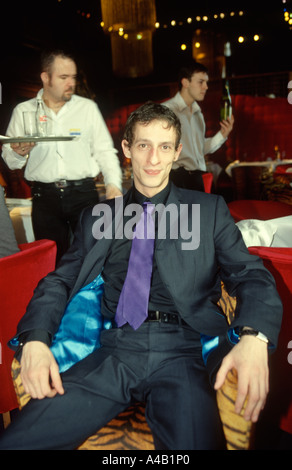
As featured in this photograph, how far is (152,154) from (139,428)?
3.31 feet

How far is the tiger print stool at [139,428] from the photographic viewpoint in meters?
1.07

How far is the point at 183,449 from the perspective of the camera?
1033mm

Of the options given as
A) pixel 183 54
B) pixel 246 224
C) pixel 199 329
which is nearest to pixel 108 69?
pixel 183 54

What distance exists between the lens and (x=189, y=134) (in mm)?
3686

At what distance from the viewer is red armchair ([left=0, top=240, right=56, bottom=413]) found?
1.67 metres

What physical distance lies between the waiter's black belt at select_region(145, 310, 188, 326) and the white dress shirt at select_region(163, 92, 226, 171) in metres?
2.36

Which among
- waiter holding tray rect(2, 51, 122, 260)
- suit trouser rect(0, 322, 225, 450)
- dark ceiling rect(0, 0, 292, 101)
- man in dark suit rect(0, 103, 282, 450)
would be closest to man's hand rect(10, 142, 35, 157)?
waiter holding tray rect(2, 51, 122, 260)

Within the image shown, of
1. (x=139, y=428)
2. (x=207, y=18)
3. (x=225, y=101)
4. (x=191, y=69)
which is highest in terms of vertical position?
(x=207, y=18)

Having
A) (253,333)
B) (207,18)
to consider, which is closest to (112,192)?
(253,333)

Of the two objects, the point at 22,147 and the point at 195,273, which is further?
the point at 22,147

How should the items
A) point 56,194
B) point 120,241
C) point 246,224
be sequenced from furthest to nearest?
1. point 56,194
2. point 246,224
3. point 120,241

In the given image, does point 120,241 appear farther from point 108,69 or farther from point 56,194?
point 108,69

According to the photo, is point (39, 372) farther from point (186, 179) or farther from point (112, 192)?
point (186, 179)
